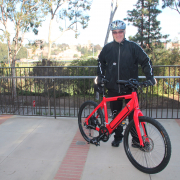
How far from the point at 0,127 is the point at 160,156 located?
315 cm

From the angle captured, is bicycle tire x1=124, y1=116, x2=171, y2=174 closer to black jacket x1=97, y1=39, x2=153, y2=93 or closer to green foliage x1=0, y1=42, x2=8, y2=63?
black jacket x1=97, y1=39, x2=153, y2=93

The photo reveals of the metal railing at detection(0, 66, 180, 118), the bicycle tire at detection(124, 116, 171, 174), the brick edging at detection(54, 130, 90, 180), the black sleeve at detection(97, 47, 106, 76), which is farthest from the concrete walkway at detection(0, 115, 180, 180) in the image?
the black sleeve at detection(97, 47, 106, 76)

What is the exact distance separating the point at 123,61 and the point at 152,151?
130cm

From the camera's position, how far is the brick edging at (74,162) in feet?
8.22

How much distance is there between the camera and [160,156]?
8.22 ft

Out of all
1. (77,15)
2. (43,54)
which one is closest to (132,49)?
(77,15)

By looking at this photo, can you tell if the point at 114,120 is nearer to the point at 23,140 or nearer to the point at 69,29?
the point at 23,140

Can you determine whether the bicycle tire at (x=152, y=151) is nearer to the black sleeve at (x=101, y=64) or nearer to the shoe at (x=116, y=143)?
the shoe at (x=116, y=143)

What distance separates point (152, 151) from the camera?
2674 millimetres

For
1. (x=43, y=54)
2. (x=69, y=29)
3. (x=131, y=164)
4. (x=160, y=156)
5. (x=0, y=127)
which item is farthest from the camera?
(x=43, y=54)

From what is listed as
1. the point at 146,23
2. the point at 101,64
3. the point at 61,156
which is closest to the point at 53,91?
the point at 101,64

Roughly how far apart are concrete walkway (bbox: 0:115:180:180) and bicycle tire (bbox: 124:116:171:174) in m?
0.12

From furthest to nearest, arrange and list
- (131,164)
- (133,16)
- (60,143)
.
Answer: (133,16), (60,143), (131,164)

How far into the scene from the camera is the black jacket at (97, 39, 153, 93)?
9.52 feet
